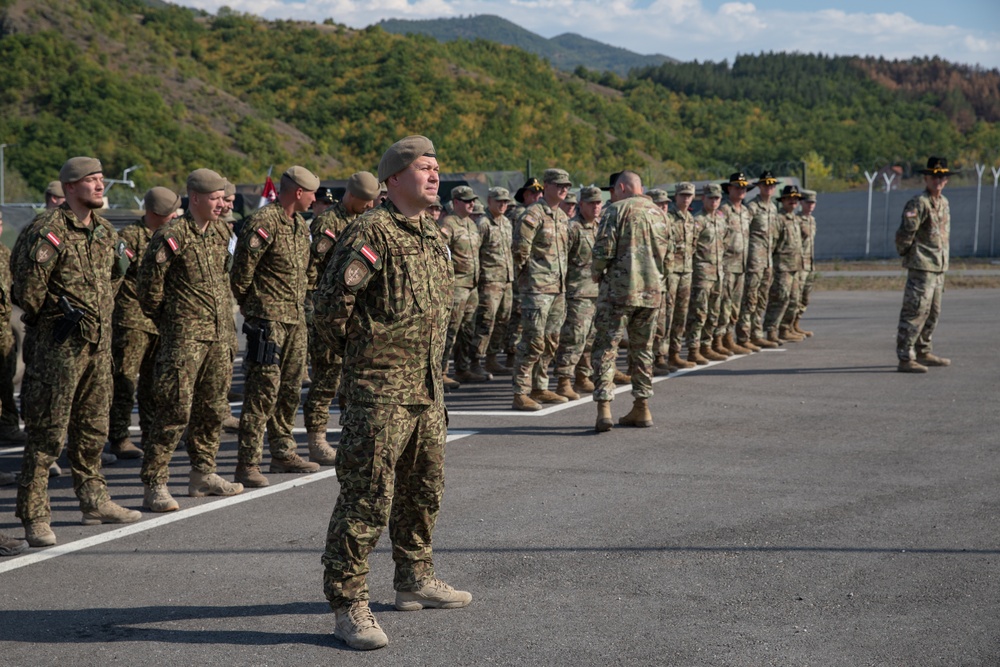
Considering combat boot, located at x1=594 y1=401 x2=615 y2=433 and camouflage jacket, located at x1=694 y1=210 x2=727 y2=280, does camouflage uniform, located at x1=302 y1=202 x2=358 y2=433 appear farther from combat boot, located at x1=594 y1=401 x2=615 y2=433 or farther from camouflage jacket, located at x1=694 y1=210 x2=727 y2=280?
camouflage jacket, located at x1=694 y1=210 x2=727 y2=280

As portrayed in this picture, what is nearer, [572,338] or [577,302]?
[572,338]

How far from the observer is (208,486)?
7480 mm

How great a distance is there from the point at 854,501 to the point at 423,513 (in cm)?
324

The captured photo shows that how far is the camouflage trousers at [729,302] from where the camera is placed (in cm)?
1454

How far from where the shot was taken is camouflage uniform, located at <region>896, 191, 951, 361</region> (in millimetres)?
12547

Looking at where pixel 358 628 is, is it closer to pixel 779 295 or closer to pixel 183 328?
pixel 183 328

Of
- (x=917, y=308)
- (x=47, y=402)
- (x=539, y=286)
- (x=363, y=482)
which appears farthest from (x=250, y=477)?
(x=917, y=308)

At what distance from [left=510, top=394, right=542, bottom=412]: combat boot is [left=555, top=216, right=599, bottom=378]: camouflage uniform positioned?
29.6 inches

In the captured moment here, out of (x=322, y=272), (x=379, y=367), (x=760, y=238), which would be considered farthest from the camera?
(x=760, y=238)

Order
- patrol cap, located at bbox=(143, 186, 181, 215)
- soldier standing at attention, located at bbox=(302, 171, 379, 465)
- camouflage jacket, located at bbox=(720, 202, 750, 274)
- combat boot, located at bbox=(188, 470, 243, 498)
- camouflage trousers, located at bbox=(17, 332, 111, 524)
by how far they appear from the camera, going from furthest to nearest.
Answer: camouflage jacket, located at bbox=(720, 202, 750, 274)
soldier standing at attention, located at bbox=(302, 171, 379, 465)
patrol cap, located at bbox=(143, 186, 181, 215)
combat boot, located at bbox=(188, 470, 243, 498)
camouflage trousers, located at bbox=(17, 332, 111, 524)

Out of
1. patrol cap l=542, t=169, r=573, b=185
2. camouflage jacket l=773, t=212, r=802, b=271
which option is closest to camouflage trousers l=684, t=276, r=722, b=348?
camouflage jacket l=773, t=212, r=802, b=271

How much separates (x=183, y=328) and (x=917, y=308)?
28.5 feet

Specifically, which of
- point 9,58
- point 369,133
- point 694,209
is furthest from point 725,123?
point 694,209

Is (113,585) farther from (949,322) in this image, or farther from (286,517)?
(949,322)
